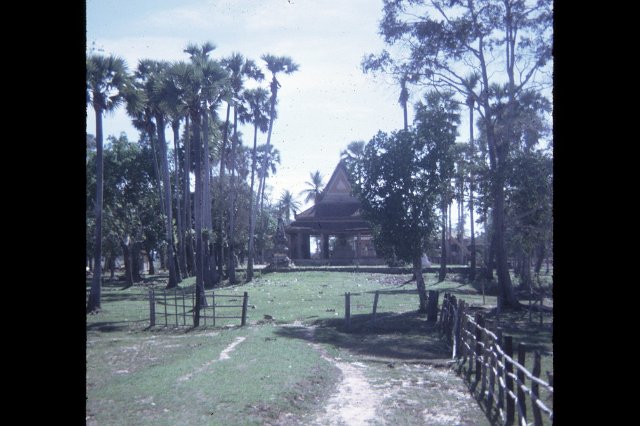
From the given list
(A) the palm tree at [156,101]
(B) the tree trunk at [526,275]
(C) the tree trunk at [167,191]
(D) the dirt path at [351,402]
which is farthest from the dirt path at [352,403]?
(C) the tree trunk at [167,191]

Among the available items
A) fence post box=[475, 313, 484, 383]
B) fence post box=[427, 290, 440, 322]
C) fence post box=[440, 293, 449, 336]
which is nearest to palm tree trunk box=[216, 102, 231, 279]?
fence post box=[427, 290, 440, 322]

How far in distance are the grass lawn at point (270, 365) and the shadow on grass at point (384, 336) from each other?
3 cm

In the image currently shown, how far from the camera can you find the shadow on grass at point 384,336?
15586 mm

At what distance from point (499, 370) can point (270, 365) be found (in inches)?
209

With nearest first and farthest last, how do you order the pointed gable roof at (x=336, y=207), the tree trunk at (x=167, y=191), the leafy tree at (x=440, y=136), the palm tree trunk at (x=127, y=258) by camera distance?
the leafy tree at (x=440, y=136)
the tree trunk at (x=167, y=191)
the palm tree trunk at (x=127, y=258)
the pointed gable roof at (x=336, y=207)

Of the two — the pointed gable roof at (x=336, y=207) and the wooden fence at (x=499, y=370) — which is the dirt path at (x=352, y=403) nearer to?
the wooden fence at (x=499, y=370)

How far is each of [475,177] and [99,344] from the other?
16.1 m

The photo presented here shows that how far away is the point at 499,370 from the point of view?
351 inches

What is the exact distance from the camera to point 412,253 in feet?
78.1

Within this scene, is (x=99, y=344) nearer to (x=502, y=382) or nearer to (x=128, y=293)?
(x=502, y=382)

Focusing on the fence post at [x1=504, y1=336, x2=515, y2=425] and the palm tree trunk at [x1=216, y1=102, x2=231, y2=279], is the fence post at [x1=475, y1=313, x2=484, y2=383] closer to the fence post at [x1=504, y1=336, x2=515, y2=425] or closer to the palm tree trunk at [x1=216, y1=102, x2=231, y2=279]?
the fence post at [x1=504, y1=336, x2=515, y2=425]

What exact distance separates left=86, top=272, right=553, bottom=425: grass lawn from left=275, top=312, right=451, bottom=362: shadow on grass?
0.03 metres

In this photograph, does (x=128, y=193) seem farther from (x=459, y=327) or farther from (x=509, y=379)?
(x=509, y=379)
